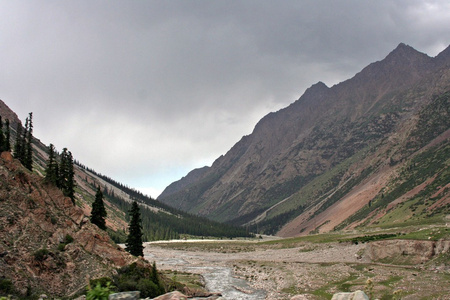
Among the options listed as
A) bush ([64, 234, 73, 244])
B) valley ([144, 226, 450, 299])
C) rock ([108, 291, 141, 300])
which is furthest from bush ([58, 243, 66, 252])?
valley ([144, 226, 450, 299])

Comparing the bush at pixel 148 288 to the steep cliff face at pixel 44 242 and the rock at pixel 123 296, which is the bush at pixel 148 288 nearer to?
the steep cliff face at pixel 44 242

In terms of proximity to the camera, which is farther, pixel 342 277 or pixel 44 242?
pixel 342 277

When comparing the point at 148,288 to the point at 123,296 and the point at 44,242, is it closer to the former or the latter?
the point at 44,242

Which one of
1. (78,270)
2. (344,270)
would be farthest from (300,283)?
(78,270)

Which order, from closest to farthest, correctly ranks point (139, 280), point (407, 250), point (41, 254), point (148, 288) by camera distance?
point (148, 288)
point (41, 254)
point (139, 280)
point (407, 250)

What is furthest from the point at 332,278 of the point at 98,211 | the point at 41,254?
the point at 41,254

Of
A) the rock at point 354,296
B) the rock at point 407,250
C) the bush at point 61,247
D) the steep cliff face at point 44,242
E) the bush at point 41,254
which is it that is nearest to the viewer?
the rock at point 354,296

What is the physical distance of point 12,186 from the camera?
32844mm

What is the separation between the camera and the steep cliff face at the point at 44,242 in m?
26.5

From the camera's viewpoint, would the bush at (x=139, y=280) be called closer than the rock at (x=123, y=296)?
No

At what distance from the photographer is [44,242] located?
30406 mm

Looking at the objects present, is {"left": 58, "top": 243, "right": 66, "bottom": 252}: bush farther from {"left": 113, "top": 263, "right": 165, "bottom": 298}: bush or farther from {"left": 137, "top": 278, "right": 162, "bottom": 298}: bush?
{"left": 137, "top": 278, "right": 162, "bottom": 298}: bush

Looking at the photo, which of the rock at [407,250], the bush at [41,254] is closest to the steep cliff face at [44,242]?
the bush at [41,254]

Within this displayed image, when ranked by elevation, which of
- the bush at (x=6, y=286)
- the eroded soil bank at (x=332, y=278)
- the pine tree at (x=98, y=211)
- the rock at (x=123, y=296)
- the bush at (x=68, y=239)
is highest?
the pine tree at (x=98, y=211)
